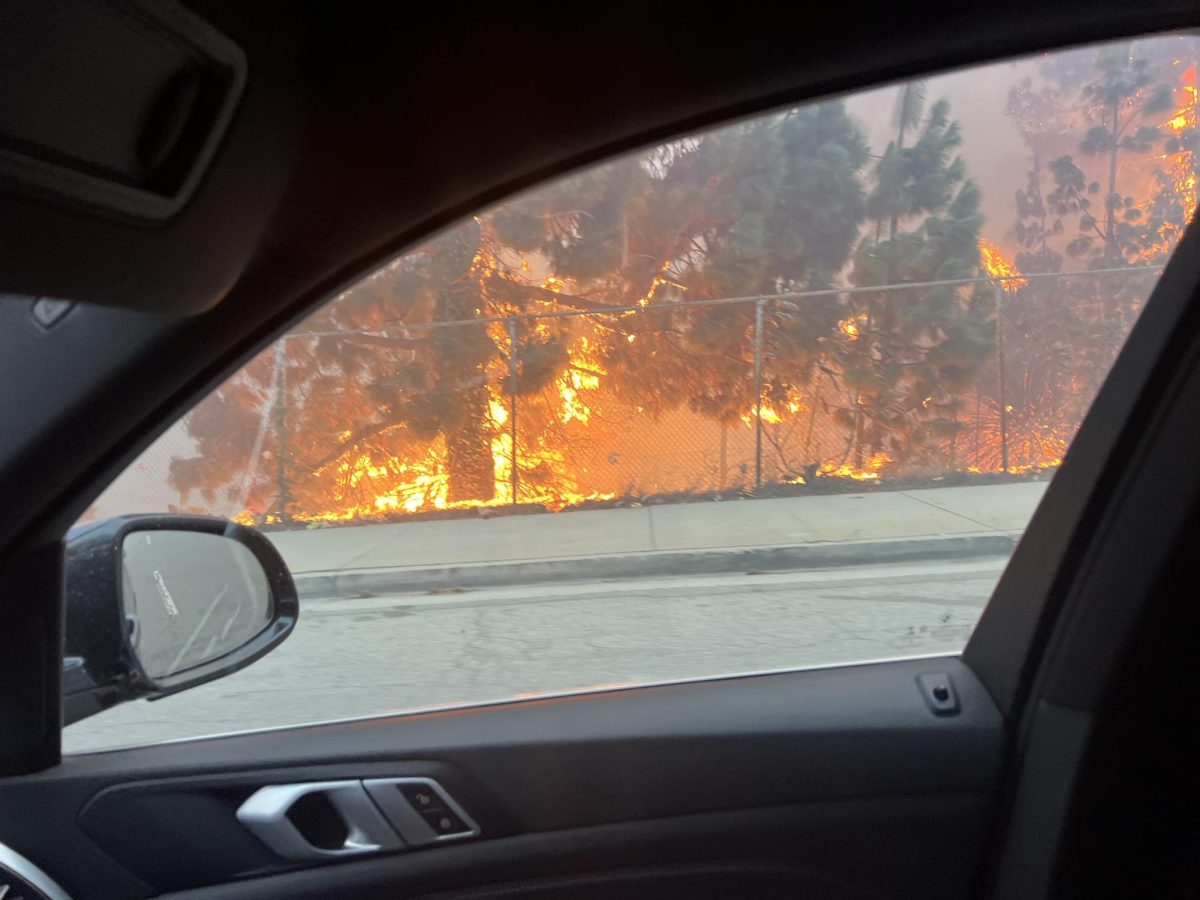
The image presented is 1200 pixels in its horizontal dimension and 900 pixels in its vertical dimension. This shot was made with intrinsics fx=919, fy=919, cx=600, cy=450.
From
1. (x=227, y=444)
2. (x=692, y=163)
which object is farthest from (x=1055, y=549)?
(x=227, y=444)

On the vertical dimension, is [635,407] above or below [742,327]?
below

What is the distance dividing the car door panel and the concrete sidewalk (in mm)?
1099

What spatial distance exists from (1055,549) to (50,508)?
6.65ft

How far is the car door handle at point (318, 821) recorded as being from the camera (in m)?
2.09

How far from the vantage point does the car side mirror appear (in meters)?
1.92

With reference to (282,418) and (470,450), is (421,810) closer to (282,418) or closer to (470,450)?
(282,418)

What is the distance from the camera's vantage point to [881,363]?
3.42 meters

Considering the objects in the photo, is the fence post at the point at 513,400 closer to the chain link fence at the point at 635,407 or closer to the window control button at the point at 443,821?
the chain link fence at the point at 635,407

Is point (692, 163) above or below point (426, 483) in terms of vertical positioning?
above

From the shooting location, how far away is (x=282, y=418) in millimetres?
3174

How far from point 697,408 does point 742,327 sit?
0.40 meters

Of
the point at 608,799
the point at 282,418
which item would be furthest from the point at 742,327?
the point at 608,799

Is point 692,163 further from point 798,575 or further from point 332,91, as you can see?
point 798,575

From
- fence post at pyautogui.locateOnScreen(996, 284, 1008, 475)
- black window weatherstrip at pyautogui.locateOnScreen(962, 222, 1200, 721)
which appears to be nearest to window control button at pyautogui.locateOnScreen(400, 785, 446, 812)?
black window weatherstrip at pyautogui.locateOnScreen(962, 222, 1200, 721)
